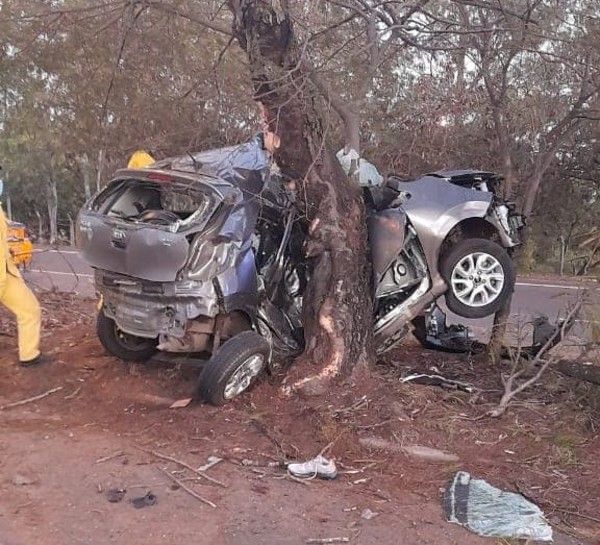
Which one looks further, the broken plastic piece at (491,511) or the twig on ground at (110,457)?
the twig on ground at (110,457)

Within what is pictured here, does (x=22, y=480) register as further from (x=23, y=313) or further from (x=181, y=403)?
(x=23, y=313)

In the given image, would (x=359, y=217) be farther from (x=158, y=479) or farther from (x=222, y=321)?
(x=158, y=479)

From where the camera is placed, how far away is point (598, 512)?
4.34 meters

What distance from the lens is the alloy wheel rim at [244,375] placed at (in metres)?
5.66

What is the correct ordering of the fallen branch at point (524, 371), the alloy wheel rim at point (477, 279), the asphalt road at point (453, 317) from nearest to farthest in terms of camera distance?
1. the fallen branch at point (524, 371)
2. the alloy wheel rim at point (477, 279)
3. the asphalt road at point (453, 317)

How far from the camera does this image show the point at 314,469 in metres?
4.70

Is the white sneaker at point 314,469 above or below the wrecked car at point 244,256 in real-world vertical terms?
below

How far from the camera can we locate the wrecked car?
221 inches

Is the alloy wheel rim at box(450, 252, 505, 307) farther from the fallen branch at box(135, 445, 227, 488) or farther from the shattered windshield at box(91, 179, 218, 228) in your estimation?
the fallen branch at box(135, 445, 227, 488)

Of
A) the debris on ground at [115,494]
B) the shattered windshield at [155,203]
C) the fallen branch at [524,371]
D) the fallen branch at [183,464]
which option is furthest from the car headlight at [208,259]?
the fallen branch at [524,371]

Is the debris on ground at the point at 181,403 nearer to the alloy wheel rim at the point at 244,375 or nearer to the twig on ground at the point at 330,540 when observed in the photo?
the alloy wheel rim at the point at 244,375

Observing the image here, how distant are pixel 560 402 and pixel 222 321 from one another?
9.03 ft

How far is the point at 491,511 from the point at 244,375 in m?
2.21

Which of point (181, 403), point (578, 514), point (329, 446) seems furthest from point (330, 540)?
point (181, 403)
